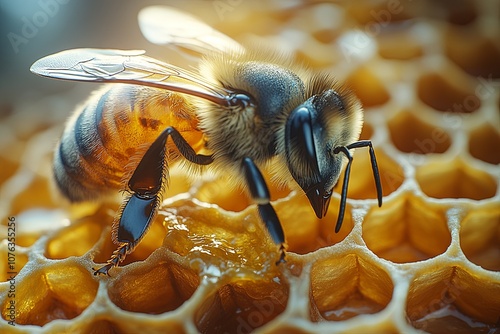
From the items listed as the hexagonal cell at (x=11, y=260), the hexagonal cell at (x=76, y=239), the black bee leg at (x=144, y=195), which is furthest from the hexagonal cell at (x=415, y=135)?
the hexagonal cell at (x=11, y=260)

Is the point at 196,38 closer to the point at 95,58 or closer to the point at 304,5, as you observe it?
the point at 95,58

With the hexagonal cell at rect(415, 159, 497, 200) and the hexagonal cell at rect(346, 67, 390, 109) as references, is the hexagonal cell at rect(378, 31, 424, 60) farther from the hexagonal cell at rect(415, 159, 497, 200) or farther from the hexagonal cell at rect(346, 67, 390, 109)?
the hexagonal cell at rect(415, 159, 497, 200)

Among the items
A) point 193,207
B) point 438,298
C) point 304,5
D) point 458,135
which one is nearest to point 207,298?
point 193,207

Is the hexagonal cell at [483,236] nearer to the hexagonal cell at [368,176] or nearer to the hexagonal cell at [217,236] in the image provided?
the hexagonal cell at [368,176]

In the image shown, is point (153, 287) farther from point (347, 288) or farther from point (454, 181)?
point (454, 181)

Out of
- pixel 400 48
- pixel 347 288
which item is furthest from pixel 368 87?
pixel 347 288
